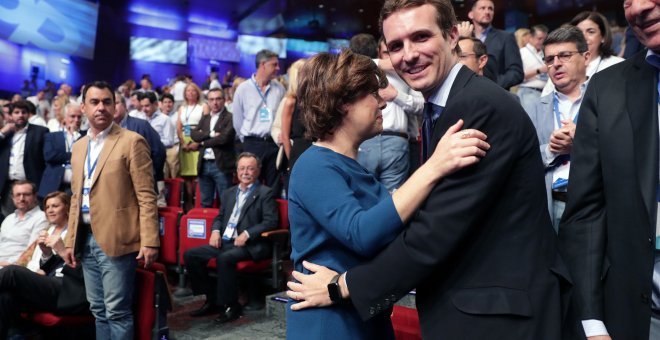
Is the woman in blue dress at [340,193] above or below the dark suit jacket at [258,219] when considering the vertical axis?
above

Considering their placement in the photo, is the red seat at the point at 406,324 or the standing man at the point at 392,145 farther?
the standing man at the point at 392,145

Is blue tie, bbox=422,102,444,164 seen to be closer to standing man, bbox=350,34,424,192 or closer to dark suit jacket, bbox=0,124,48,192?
standing man, bbox=350,34,424,192

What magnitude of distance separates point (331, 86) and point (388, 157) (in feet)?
7.59

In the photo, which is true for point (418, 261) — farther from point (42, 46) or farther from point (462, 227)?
point (42, 46)

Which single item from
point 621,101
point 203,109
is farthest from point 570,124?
point 203,109

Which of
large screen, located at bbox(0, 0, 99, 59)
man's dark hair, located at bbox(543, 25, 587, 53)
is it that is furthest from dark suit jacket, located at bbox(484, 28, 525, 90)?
large screen, located at bbox(0, 0, 99, 59)

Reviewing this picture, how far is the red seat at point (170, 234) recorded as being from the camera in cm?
557

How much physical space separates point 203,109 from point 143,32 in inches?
361

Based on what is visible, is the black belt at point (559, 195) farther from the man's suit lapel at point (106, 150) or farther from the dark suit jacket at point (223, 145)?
the dark suit jacket at point (223, 145)

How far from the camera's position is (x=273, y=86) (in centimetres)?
614

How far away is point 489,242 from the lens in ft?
4.13

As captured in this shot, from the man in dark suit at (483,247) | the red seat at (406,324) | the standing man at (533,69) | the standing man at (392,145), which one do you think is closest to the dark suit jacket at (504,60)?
the standing man at (533,69)

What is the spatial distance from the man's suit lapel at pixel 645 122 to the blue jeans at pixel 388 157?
2.34 m

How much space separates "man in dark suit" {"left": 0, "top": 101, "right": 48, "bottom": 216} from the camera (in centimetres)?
631
